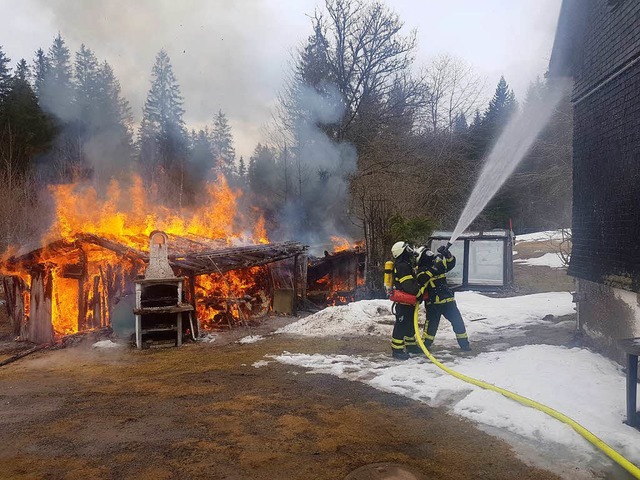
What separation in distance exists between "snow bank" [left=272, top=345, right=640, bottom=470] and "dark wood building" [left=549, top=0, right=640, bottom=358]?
102 cm

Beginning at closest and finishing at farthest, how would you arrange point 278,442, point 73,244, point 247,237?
1. point 278,442
2. point 73,244
3. point 247,237

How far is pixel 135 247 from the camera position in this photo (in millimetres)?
11188

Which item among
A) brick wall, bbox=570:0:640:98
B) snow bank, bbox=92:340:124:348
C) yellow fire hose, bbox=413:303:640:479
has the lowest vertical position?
snow bank, bbox=92:340:124:348

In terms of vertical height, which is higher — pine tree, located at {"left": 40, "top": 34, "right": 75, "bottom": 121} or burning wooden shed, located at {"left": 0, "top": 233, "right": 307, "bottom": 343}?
pine tree, located at {"left": 40, "top": 34, "right": 75, "bottom": 121}

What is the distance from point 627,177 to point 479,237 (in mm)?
8961

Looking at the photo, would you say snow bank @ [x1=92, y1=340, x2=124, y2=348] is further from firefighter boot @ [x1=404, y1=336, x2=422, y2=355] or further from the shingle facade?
the shingle facade

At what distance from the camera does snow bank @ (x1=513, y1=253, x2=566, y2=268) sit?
2342 centimetres

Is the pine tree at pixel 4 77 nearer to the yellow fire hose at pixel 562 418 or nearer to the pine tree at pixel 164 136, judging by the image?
the pine tree at pixel 164 136

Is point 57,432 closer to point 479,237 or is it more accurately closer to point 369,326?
point 369,326

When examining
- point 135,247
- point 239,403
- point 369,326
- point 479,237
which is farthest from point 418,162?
point 239,403

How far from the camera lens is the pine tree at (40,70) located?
34.9m

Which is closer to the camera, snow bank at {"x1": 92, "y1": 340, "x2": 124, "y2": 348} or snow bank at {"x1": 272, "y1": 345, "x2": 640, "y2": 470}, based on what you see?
snow bank at {"x1": 272, "y1": 345, "x2": 640, "y2": 470}

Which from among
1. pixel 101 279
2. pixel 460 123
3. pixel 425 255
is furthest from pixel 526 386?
pixel 460 123

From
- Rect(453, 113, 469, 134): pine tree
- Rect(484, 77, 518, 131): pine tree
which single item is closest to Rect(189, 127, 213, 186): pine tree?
Rect(453, 113, 469, 134): pine tree
